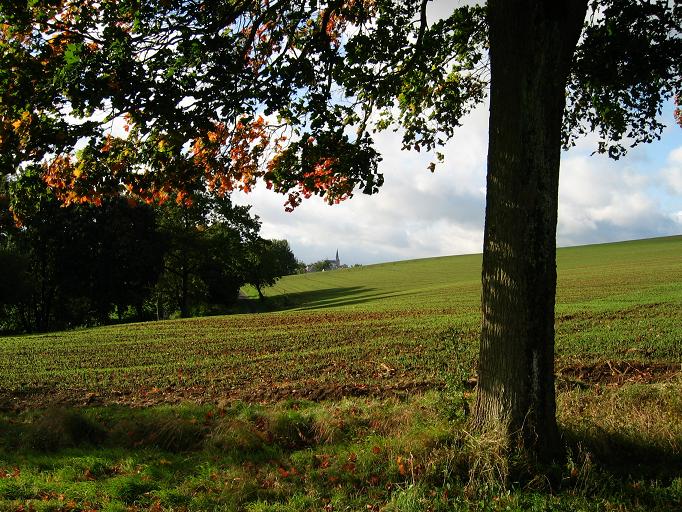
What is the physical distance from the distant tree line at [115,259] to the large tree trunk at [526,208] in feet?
118

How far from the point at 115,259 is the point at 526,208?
45170 mm

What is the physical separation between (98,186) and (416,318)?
822 inches

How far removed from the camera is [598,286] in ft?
129

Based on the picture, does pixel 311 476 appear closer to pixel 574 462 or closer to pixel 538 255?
pixel 574 462

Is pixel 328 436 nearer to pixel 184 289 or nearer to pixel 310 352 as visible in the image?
pixel 310 352

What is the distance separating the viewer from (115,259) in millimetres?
45719

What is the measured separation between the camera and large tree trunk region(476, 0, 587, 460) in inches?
228

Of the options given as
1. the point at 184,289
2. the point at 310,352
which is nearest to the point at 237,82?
the point at 310,352

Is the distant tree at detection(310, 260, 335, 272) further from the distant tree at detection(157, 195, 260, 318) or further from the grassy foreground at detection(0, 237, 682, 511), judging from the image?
the grassy foreground at detection(0, 237, 682, 511)

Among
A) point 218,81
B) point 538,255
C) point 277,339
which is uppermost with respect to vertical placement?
point 218,81

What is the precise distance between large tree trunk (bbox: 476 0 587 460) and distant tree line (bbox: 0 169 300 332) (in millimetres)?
35986

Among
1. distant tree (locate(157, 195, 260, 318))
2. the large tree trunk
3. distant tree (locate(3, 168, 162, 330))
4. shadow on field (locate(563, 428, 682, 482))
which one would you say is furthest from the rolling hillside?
distant tree (locate(157, 195, 260, 318))

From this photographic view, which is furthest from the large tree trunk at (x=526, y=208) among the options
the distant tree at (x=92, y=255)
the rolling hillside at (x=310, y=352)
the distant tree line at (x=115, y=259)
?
the distant tree at (x=92, y=255)

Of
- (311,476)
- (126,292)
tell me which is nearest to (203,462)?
(311,476)
